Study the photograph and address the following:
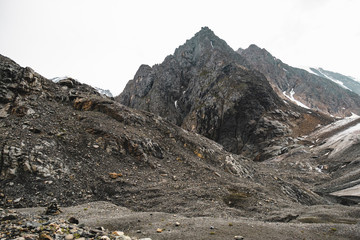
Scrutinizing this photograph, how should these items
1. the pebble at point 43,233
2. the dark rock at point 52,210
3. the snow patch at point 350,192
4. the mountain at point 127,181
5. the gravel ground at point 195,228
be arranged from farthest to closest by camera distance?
the snow patch at point 350,192 < the dark rock at point 52,210 < the mountain at point 127,181 < the gravel ground at point 195,228 < the pebble at point 43,233

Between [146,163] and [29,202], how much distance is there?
15113 millimetres

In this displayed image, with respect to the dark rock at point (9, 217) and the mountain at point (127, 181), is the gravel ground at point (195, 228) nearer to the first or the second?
the mountain at point (127, 181)

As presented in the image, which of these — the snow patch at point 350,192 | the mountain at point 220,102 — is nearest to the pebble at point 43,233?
the snow patch at point 350,192

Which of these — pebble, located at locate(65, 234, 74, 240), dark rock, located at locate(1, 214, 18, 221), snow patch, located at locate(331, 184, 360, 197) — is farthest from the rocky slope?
pebble, located at locate(65, 234, 74, 240)

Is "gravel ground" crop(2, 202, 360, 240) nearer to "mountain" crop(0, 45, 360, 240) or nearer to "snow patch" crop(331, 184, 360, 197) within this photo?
"mountain" crop(0, 45, 360, 240)

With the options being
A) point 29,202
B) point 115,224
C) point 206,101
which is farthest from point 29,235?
point 206,101

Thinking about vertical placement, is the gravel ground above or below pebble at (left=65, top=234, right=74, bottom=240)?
below

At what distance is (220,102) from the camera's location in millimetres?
117750

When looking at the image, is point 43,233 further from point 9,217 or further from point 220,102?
point 220,102

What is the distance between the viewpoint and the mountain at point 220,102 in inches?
3964

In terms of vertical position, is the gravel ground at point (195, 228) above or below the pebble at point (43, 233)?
below

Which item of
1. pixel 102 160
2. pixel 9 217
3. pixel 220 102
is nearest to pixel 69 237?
pixel 9 217

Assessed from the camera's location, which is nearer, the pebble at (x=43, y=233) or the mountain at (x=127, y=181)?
the pebble at (x=43, y=233)

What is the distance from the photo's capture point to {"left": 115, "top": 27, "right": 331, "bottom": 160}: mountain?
3964 inches
